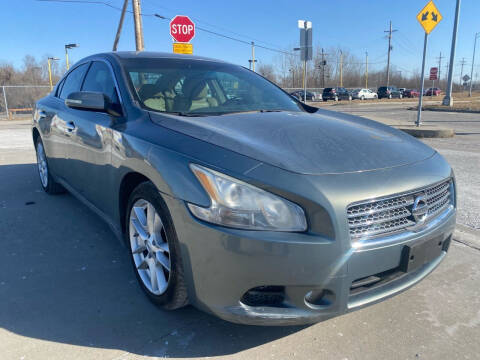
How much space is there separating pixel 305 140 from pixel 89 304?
65.1 inches

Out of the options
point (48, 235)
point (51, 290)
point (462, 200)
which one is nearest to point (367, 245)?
point (51, 290)

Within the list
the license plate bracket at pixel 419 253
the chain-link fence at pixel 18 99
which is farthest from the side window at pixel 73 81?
the chain-link fence at pixel 18 99

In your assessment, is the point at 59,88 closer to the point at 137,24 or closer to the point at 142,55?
the point at 142,55

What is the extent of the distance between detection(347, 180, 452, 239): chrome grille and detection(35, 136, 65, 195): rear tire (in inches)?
152

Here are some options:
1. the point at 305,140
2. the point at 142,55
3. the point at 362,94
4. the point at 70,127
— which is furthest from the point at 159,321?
the point at 362,94

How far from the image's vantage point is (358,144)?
7.42ft

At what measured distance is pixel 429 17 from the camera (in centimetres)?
920

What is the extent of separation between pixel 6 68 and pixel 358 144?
51.4 meters

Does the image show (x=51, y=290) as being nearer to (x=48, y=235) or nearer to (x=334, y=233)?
(x=48, y=235)

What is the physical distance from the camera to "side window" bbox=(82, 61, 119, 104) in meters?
2.92

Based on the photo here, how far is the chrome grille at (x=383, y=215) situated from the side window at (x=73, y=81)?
305cm

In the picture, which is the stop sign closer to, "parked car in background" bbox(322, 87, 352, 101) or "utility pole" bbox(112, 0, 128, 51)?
"utility pole" bbox(112, 0, 128, 51)

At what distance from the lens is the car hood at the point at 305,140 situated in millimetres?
1931

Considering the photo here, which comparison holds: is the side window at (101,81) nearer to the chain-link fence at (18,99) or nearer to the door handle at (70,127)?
the door handle at (70,127)
